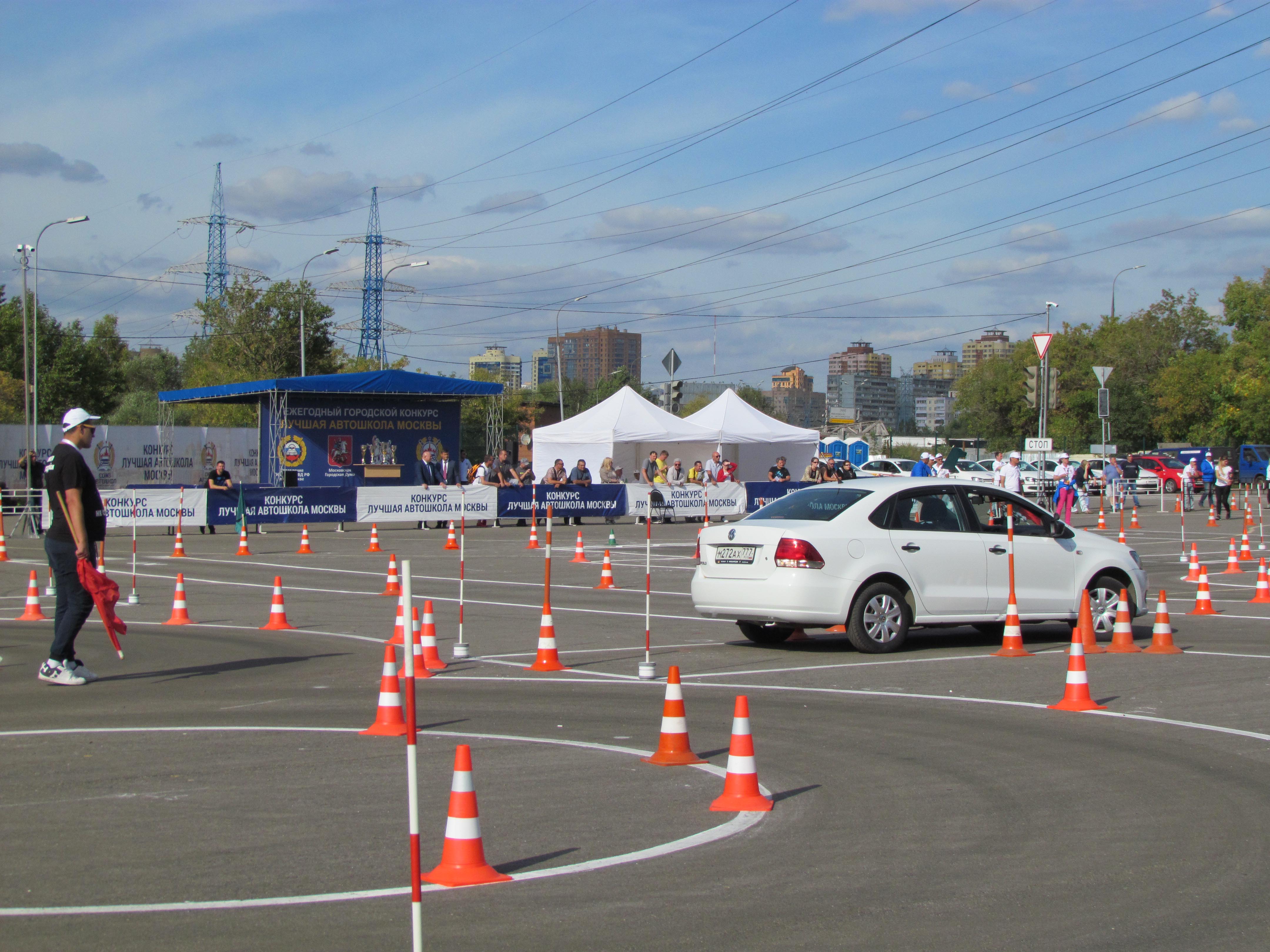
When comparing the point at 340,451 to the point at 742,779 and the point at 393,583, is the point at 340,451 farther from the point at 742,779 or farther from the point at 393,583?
the point at 742,779

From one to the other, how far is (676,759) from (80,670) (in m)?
5.72

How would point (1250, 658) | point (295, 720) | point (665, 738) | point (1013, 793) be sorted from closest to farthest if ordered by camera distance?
point (1013, 793)
point (665, 738)
point (295, 720)
point (1250, 658)

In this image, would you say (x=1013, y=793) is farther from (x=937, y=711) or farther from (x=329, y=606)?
(x=329, y=606)

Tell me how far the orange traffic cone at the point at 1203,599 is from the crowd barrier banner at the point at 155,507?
2192cm

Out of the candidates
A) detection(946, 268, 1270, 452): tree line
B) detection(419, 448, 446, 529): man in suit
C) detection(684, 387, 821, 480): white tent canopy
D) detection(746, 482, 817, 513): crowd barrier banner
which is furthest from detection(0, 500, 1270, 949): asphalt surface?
detection(946, 268, 1270, 452): tree line

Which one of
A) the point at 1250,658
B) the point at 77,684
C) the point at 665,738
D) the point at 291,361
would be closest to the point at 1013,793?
the point at 665,738

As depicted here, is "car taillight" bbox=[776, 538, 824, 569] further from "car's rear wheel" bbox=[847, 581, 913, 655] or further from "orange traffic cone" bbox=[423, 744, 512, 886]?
"orange traffic cone" bbox=[423, 744, 512, 886]

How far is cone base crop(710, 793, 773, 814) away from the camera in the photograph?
6.71 meters

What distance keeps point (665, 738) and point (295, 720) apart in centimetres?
299

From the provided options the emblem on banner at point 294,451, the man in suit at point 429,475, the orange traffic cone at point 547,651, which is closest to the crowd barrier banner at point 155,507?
the man in suit at point 429,475

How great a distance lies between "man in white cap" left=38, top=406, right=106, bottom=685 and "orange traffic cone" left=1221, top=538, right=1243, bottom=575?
17971 mm

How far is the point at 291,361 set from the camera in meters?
68.5

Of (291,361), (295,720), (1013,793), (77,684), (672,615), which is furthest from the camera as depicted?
(291,361)

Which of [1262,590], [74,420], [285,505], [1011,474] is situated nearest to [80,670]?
[74,420]
